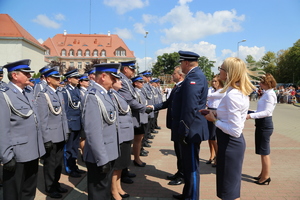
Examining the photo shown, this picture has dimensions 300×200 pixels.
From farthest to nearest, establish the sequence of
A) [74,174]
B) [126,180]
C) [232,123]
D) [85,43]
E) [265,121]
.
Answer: [85,43] → [74,174] → [126,180] → [265,121] → [232,123]

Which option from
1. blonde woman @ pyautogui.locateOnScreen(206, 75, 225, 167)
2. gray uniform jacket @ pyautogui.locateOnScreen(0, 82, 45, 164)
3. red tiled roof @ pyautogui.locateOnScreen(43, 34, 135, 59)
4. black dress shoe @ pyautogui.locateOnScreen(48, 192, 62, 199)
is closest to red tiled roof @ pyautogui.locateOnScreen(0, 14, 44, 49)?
red tiled roof @ pyautogui.locateOnScreen(43, 34, 135, 59)

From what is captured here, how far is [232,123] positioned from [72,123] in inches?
→ 150

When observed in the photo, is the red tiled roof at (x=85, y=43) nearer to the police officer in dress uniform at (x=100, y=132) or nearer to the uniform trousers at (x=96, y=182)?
the police officer in dress uniform at (x=100, y=132)

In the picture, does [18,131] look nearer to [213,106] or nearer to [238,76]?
[238,76]

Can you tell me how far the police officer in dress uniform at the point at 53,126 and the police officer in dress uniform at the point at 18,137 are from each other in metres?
0.61

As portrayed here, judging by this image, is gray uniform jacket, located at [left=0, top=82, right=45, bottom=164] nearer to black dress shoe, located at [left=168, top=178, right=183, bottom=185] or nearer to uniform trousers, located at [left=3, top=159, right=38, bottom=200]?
uniform trousers, located at [left=3, top=159, right=38, bottom=200]

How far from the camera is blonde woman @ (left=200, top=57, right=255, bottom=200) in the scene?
293 centimetres

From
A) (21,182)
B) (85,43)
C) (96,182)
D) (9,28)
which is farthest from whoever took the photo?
(85,43)

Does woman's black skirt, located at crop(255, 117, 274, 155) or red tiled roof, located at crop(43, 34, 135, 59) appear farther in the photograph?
red tiled roof, located at crop(43, 34, 135, 59)

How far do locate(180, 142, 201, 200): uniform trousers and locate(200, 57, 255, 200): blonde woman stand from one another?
743 millimetres

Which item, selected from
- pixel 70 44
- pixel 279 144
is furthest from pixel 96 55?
pixel 279 144

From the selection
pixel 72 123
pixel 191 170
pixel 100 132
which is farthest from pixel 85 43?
pixel 100 132

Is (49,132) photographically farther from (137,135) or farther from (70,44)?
(70,44)

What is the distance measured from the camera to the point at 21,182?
10.8ft
